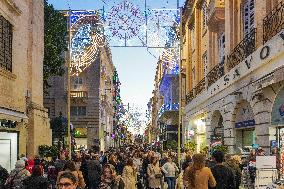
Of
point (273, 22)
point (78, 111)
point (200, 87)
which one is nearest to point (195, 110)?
point (200, 87)

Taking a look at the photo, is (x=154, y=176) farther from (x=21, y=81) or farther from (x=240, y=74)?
(x=21, y=81)

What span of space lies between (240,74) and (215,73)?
7522 mm

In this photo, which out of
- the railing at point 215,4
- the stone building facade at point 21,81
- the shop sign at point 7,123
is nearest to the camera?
the shop sign at point 7,123

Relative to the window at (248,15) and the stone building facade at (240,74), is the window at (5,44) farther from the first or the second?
the window at (248,15)

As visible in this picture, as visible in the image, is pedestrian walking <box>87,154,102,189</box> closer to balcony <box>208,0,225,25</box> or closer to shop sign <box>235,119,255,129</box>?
shop sign <box>235,119,255,129</box>

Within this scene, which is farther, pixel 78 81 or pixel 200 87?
pixel 78 81

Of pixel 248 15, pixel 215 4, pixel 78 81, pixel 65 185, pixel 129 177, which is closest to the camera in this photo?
pixel 65 185

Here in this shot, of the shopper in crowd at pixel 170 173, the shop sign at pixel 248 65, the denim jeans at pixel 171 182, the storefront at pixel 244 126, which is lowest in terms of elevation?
the denim jeans at pixel 171 182

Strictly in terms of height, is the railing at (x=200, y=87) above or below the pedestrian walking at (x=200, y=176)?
above

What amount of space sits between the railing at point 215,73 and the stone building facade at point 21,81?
28.5ft

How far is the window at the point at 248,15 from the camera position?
21938 millimetres

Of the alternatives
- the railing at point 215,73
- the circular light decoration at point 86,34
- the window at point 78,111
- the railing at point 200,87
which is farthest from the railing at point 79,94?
the railing at point 215,73

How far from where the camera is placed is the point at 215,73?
2884 centimetres

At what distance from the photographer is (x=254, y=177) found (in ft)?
52.9
